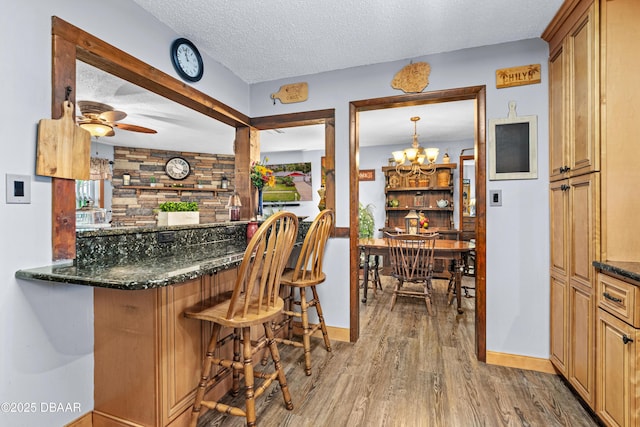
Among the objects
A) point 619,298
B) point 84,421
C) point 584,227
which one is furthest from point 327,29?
point 84,421

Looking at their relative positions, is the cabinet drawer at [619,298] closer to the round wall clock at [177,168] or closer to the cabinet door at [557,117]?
the cabinet door at [557,117]

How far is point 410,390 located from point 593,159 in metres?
1.66

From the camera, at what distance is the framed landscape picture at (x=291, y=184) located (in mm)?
6152

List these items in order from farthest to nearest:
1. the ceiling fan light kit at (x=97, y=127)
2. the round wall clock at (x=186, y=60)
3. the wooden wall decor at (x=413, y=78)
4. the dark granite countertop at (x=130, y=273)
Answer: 1. the ceiling fan light kit at (x=97, y=127)
2. the wooden wall decor at (x=413, y=78)
3. the round wall clock at (x=186, y=60)
4. the dark granite countertop at (x=130, y=273)

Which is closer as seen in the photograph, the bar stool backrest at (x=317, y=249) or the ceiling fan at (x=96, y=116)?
the bar stool backrest at (x=317, y=249)

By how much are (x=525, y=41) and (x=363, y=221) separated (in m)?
3.65

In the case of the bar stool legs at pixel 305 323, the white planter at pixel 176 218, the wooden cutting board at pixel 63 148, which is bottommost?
the bar stool legs at pixel 305 323

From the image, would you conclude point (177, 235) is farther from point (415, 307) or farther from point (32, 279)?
point (415, 307)

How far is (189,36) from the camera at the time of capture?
6.89 feet

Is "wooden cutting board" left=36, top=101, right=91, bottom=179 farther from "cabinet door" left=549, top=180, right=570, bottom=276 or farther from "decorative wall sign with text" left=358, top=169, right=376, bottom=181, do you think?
"decorative wall sign with text" left=358, top=169, right=376, bottom=181

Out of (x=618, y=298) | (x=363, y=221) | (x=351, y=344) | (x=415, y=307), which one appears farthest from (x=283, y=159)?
(x=618, y=298)

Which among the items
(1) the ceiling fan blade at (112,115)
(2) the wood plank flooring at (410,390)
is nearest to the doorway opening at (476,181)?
(2) the wood plank flooring at (410,390)

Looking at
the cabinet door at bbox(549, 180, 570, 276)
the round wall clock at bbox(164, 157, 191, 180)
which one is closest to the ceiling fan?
the round wall clock at bbox(164, 157, 191, 180)

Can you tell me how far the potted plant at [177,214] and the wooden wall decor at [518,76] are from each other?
7.72 ft
